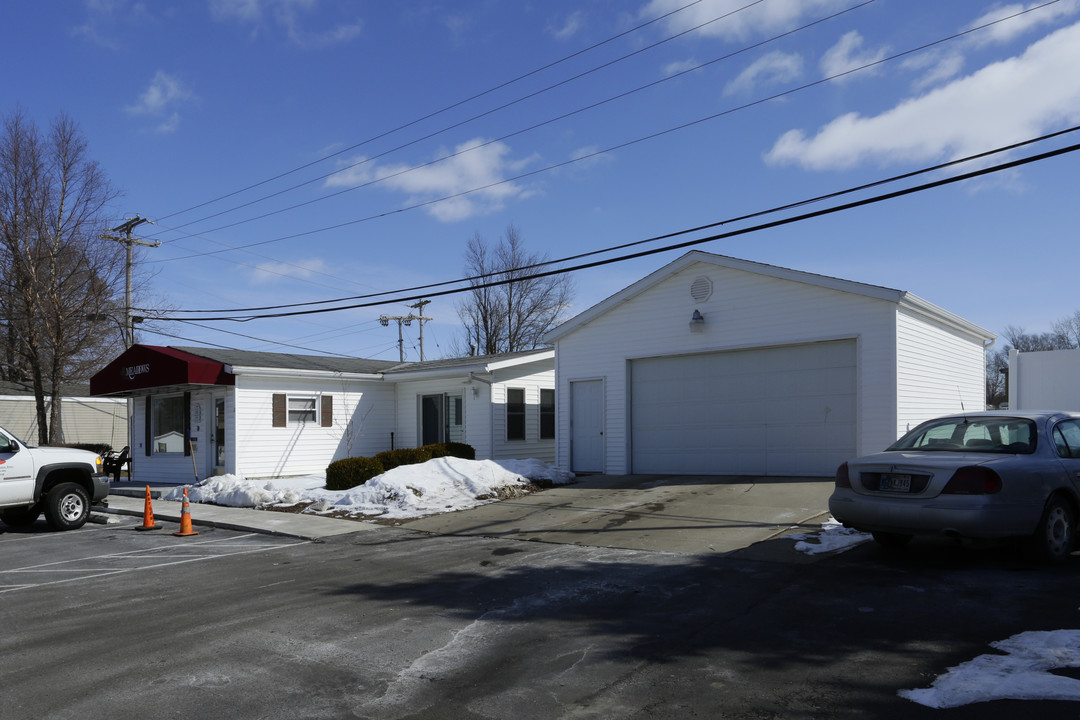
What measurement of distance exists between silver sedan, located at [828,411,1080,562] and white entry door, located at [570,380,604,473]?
398 inches

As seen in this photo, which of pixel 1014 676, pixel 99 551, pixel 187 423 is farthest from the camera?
pixel 187 423

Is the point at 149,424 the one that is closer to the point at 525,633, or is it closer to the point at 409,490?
the point at 409,490

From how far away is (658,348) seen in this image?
1738 centimetres

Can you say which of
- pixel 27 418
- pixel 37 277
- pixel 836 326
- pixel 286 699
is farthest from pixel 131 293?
pixel 286 699

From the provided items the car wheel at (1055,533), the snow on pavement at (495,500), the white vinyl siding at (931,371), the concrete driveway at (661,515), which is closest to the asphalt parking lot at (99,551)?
the snow on pavement at (495,500)

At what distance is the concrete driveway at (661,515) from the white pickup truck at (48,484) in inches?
231

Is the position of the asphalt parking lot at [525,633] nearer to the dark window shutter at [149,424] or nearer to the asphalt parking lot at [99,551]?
the asphalt parking lot at [99,551]

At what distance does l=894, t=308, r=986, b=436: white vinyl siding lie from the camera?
14195 millimetres

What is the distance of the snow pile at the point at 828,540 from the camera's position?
8.95 metres

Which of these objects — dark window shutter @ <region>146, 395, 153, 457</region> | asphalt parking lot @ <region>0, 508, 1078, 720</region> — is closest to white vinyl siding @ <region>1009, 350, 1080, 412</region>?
asphalt parking lot @ <region>0, 508, 1078, 720</region>

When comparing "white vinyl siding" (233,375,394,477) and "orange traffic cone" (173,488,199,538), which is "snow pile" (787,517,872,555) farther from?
"white vinyl siding" (233,375,394,477)

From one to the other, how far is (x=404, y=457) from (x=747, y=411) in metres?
7.74

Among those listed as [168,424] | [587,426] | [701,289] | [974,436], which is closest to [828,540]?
[974,436]

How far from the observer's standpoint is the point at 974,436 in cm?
844
